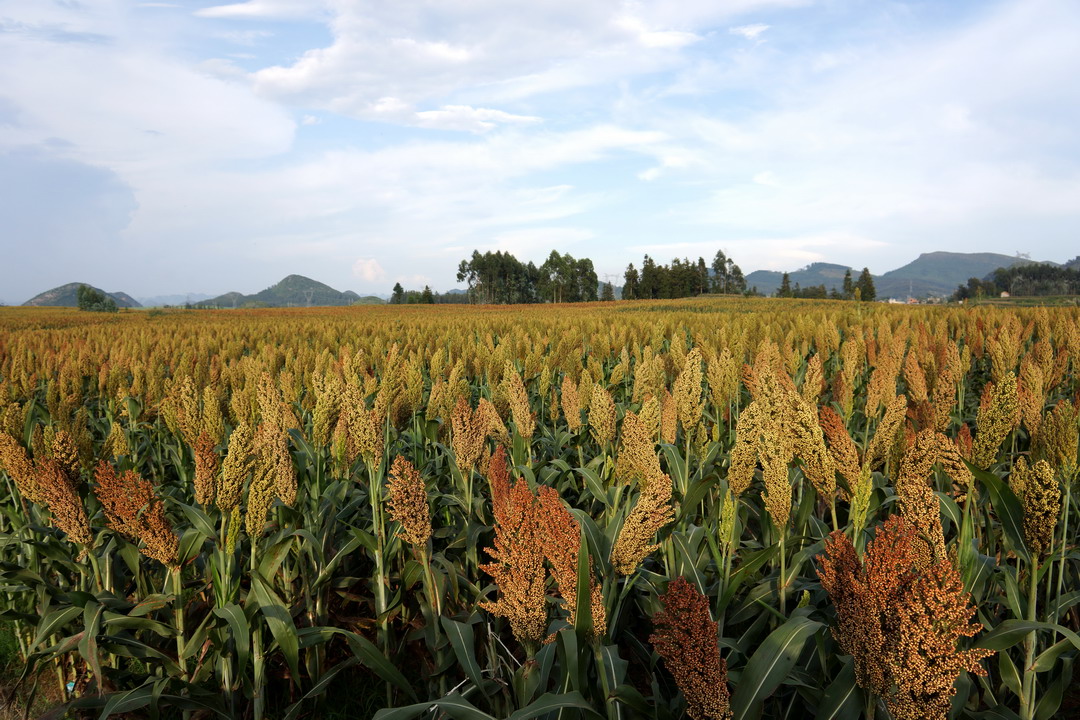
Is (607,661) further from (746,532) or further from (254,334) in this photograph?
(254,334)

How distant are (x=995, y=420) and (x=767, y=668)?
164cm

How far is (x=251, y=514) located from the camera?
2326 millimetres

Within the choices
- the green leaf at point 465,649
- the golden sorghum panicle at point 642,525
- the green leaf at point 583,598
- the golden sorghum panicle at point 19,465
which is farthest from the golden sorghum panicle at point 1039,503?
the golden sorghum panicle at point 19,465

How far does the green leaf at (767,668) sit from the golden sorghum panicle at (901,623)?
0.29 meters

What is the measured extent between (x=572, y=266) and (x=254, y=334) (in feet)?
399

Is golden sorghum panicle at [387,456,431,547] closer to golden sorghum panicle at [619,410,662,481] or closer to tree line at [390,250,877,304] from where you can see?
golden sorghum panicle at [619,410,662,481]

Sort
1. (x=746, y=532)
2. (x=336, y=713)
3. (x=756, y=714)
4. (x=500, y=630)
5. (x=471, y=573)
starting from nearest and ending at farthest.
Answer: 1. (x=756, y=714)
2. (x=336, y=713)
3. (x=500, y=630)
4. (x=471, y=573)
5. (x=746, y=532)

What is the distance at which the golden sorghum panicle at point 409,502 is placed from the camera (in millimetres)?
2283

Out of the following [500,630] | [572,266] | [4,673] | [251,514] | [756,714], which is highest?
[572,266]

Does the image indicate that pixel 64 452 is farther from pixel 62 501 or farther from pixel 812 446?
pixel 812 446

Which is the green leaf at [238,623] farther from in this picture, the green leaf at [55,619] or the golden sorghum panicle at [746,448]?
the golden sorghum panicle at [746,448]

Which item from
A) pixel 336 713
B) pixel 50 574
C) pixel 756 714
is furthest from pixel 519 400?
pixel 50 574

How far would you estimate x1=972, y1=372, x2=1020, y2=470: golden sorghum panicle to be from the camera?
250 centimetres

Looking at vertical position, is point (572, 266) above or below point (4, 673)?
above
